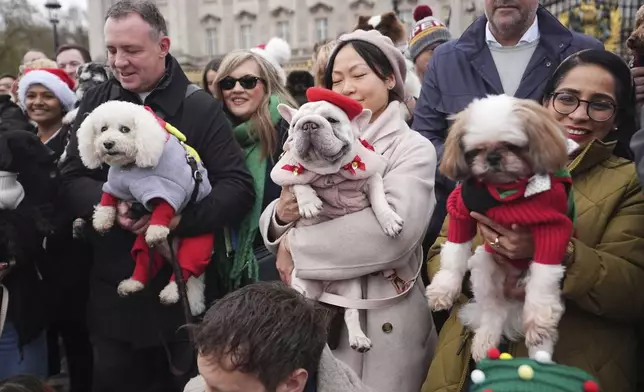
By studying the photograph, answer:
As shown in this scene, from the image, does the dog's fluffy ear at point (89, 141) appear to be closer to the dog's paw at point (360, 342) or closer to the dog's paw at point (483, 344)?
the dog's paw at point (360, 342)

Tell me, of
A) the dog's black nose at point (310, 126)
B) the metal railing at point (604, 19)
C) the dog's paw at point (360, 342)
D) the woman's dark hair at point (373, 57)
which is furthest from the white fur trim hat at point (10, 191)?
the metal railing at point (604, 19)

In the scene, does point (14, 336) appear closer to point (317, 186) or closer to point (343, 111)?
point (317, 186)

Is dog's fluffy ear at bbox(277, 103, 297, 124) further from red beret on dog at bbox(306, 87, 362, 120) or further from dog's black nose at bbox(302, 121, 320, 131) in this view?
dog's black nose at bbox(302, 121, 320, 131)

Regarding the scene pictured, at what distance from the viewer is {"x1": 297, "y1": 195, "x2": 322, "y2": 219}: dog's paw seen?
273 cm

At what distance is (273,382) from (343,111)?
1.25 m

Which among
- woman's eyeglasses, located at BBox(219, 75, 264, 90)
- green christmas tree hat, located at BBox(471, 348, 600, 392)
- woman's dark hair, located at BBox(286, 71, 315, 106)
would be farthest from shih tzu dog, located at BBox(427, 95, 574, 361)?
woman's dark hair, located at BBox(286, 71, 315, 106)

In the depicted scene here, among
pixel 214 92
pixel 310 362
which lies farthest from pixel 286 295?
pixel 214 92

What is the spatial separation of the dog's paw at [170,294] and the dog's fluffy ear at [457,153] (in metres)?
1.86

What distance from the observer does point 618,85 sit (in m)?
2.55

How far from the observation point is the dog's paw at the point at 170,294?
11.3 feet

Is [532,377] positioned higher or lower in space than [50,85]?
lower

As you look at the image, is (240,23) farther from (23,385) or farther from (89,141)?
(23,385)

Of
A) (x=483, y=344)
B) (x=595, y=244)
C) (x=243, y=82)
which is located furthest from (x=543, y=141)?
(x=243, y=82)

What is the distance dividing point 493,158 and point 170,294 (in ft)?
6.77
